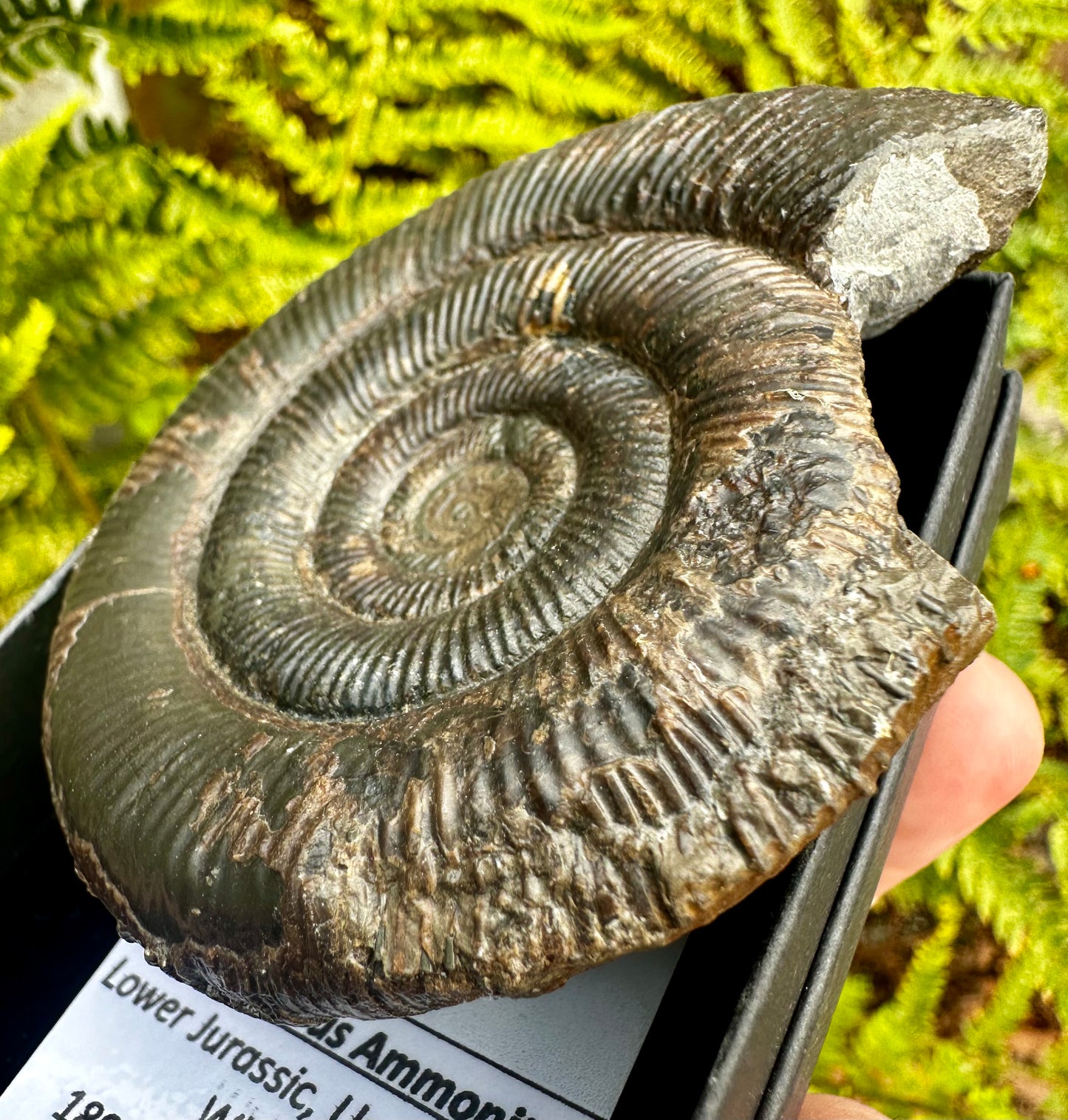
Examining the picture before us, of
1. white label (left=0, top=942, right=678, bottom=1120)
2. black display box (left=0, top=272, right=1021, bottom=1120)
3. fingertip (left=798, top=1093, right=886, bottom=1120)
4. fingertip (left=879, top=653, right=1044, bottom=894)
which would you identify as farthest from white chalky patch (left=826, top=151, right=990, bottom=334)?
fingertip (left=798, top=1093, right=886, bottom=1120)

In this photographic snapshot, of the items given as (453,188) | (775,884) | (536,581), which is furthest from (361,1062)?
(453,188)

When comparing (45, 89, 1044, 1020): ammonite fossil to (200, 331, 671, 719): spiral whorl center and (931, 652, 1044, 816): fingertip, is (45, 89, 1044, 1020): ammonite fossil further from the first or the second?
(931, 652, 1044, 816): fingertip

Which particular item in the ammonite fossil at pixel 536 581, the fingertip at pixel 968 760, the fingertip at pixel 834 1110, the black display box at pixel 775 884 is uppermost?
the ammonite fossil at pixel 536 581

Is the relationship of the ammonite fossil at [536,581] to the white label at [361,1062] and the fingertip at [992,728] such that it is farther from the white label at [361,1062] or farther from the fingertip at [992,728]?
the fingertip at [992,728]

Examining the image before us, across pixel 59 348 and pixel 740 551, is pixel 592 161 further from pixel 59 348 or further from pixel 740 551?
pixel 59 348

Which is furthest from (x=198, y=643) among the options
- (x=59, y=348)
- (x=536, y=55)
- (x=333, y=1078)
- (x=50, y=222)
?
(x=536, y=55)

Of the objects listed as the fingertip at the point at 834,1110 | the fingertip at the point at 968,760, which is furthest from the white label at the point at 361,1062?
the fingertip at the point at 968,760
